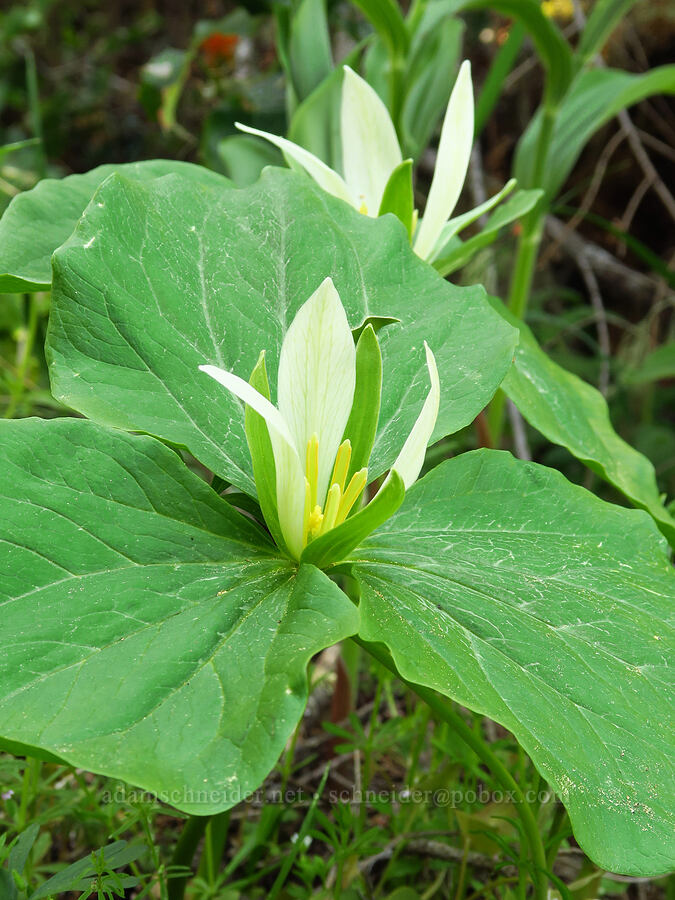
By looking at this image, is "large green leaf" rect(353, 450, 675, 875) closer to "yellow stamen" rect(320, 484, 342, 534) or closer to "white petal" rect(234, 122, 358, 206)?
"yellow stamen" rect(320, 484, 342, 534)

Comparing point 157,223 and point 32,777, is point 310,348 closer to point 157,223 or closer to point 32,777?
point 157,223

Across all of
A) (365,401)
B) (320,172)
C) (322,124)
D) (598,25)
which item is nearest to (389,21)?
(322,124)

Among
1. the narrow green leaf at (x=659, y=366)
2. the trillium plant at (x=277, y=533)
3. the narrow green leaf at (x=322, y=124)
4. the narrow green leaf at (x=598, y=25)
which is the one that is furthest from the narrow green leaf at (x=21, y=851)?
the narrow green leaf at (x=659, y=366)

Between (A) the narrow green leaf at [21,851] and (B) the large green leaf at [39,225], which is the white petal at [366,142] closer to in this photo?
(B) the large green leaf at [39,225]

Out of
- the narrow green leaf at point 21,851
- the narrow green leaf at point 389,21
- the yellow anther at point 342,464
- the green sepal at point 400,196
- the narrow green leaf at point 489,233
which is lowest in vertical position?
the narrow green leaf at point 21,851

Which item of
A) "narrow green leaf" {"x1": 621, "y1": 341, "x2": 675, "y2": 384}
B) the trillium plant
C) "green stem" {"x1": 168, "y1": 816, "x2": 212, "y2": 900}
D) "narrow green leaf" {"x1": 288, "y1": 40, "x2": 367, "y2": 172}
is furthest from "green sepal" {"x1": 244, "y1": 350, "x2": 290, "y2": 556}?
"narrow green leaf" {"x1": 621, "y1": 341, "x2": 675, "y2": 384}

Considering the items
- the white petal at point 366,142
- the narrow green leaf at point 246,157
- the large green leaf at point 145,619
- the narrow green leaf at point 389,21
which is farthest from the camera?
the narrow green leaf at point 246,157
